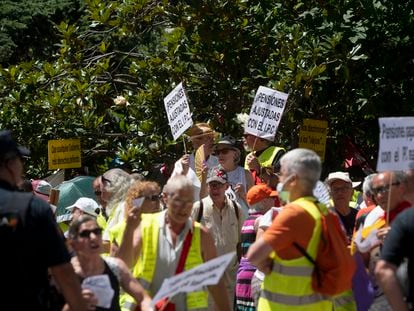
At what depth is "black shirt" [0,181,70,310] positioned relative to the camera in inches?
262

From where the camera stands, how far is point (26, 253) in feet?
21.9

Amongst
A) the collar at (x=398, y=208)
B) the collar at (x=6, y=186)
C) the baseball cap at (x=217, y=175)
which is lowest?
the baseball cap at (x=217, y=175)

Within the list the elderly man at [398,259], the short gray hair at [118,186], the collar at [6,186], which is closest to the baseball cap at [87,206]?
the short gray hair at [118,186]

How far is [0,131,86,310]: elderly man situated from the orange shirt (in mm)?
1287

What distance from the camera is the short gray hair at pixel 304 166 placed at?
7.46m

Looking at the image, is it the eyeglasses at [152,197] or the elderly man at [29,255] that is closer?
the elderly man at [29,255]

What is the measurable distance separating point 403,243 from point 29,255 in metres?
2.08

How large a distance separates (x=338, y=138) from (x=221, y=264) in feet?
23.6

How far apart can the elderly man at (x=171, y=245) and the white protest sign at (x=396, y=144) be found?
1316 millimetres

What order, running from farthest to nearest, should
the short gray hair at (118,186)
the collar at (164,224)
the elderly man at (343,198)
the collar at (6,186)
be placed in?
the elderly man at (343,198)
the short gray hair at (118,186)
the collar at (164,224)
the collar at (6,186)

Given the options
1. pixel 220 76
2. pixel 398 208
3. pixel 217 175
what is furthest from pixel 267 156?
pixel 398 208

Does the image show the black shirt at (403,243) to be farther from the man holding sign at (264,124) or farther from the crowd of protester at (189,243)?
the man holding sign at (264,124)

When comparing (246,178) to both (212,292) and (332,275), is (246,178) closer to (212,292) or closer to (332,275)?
(212,292)

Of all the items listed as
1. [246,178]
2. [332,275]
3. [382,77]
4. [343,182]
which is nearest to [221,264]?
[332,275]
